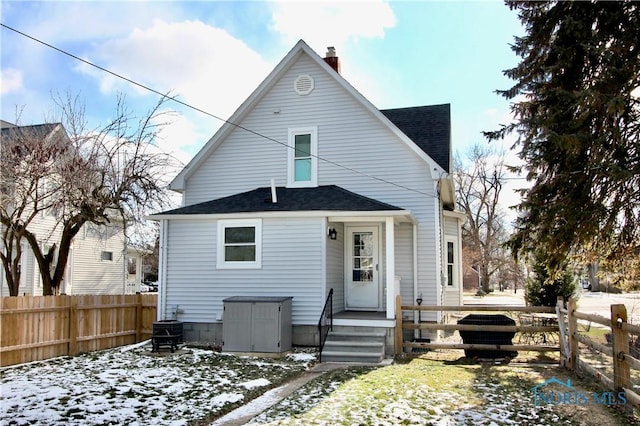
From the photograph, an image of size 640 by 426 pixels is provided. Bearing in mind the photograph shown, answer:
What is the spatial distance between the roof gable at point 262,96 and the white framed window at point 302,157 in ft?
4.59

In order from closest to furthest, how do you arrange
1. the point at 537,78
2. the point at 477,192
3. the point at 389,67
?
1. the point at 537,78
2. the point at 389,67
3. the point at 477,192

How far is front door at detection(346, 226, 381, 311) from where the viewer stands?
13664mm

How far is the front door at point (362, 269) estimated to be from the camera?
13664 mm

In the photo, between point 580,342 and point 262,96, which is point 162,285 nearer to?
point 262,96

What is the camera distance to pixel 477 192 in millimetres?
45406

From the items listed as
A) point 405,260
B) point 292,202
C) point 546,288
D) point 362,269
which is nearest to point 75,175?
point 292,202

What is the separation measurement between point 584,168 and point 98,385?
881 cm

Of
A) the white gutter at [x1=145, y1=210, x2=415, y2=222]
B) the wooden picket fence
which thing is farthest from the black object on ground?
the wooden picket fence

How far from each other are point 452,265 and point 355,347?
793 centimetres

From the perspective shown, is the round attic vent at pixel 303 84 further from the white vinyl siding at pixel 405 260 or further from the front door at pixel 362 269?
the white vinyl siding at pixel 405 260

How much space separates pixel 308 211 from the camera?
39.8 feet

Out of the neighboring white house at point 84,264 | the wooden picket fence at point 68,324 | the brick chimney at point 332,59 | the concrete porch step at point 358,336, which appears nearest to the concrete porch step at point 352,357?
the concrete porch step at point 358,336

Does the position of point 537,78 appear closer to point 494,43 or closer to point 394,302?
point 494,43

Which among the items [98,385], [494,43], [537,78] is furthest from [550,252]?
[98,385]
